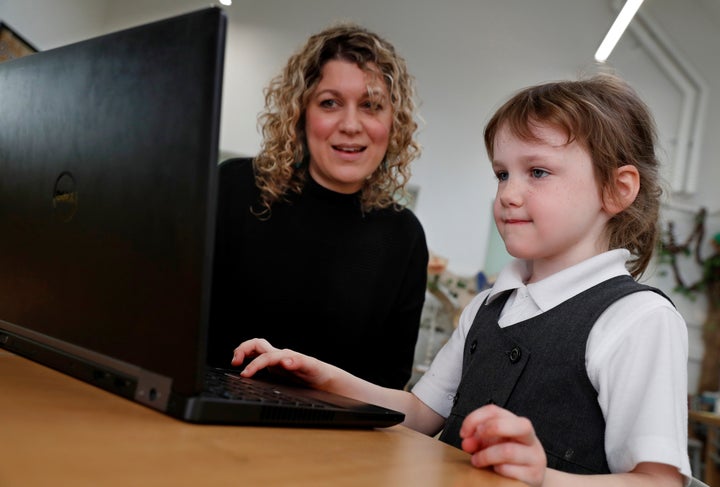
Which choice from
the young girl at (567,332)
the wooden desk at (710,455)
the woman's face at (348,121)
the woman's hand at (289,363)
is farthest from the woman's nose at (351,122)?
the wooden desk at (710,455)

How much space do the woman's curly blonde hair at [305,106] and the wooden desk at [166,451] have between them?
0.98m

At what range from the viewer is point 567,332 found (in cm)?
77

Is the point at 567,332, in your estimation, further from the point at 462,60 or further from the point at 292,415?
the point at 462,60

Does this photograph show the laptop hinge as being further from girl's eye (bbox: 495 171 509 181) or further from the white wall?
the white wall

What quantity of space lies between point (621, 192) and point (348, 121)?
720 mm

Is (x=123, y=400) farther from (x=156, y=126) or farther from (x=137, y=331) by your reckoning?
(x=156, y=126)

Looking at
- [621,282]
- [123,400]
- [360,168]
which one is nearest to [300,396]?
[123,400]

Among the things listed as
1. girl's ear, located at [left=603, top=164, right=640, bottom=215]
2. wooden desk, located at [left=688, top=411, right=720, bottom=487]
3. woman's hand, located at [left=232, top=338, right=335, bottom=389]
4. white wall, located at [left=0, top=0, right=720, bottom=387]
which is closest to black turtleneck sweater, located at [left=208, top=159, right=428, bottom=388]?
woman's hand, located at [left=232, top=338, right=335, bottom=389]

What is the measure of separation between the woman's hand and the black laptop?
0.09 metres

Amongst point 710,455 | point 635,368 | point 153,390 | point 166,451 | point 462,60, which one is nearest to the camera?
point 166,451

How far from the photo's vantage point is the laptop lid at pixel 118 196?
462mm

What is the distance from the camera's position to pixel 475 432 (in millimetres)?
547

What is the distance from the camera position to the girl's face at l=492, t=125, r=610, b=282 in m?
0.87

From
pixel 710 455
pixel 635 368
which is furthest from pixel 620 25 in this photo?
pixel 635 368
